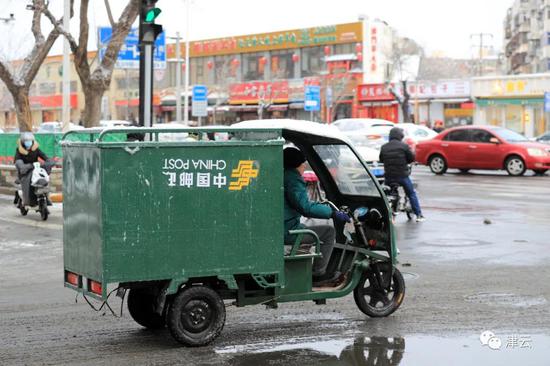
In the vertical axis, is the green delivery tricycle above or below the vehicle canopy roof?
below

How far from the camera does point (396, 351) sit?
7.20 meters

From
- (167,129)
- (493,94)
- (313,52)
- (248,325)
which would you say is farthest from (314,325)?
(313,52)

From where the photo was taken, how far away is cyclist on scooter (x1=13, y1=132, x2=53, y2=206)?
1770cm

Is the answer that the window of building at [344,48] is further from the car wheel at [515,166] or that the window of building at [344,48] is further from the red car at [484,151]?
the car wheel at [515,166]

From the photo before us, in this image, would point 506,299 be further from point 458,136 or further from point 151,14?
point 458,136

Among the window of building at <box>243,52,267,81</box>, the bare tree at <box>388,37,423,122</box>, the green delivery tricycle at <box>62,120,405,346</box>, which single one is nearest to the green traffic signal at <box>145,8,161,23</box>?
the green delivery tricycle at <box>62,120,405,346</box>

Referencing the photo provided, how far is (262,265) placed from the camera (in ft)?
24.3

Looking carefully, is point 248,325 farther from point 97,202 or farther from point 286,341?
point 97,202

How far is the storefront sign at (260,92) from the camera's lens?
70.2 m

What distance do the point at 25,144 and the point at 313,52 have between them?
5454cm

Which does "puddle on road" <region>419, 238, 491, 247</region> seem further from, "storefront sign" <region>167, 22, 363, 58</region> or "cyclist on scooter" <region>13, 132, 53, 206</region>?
"storefront sign" <region>167, 22, 363, 58</region>

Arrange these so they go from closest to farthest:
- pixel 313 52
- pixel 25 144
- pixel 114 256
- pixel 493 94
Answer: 1. pixel 114 256
2. pixel 25 144
3. pixel 493 94
4. pixel 313 52

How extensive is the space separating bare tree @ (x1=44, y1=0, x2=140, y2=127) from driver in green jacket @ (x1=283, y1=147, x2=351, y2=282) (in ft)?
54.6

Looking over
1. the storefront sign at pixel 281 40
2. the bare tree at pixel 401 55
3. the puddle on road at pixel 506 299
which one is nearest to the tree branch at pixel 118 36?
the puddle on road at pixel 506 299
